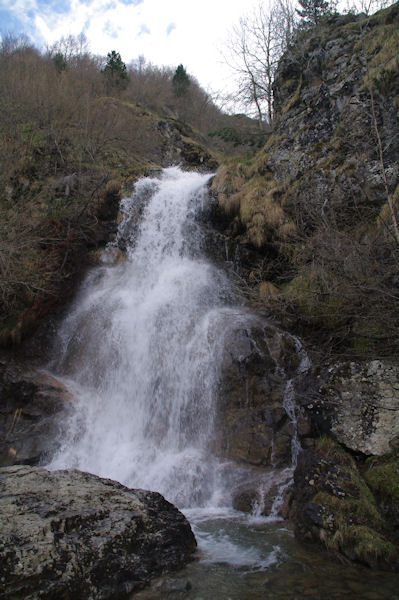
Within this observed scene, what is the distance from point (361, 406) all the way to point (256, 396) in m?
2.05

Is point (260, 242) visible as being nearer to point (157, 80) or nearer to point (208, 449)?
point (208, 449)

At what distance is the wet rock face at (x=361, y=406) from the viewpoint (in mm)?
5680

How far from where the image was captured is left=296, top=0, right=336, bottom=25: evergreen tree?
48.0 feet

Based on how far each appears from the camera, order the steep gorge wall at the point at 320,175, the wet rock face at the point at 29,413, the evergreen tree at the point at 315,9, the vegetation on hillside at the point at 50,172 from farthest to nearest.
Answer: the evergreen tree at the point at 315,9
the vegetation on hillside at the point at 50,172
the steep gorge wall at the point at 320,175
the wet rock face at the point at 29,413

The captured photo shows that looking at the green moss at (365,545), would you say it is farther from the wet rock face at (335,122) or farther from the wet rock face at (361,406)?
the wet rock face at (335,122)

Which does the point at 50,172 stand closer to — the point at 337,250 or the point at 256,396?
the point at 256,396

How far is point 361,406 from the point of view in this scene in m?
6.02

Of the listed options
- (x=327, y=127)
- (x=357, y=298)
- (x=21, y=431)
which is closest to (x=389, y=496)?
(x=357, y=298)

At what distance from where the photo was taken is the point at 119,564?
130 inches

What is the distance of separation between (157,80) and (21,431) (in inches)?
1357

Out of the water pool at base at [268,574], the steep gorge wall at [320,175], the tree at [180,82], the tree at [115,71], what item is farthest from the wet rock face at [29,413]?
the tree at [180,82]

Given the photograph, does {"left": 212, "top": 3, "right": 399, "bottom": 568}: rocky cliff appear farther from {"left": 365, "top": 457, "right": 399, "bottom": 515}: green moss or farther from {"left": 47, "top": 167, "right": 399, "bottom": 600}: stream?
{"left": 47, "top": 167, "right": 399, "bottom": 600}: stream

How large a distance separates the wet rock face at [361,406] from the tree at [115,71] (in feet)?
91.1

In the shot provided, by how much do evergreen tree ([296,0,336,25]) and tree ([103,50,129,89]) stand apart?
52.3ft
